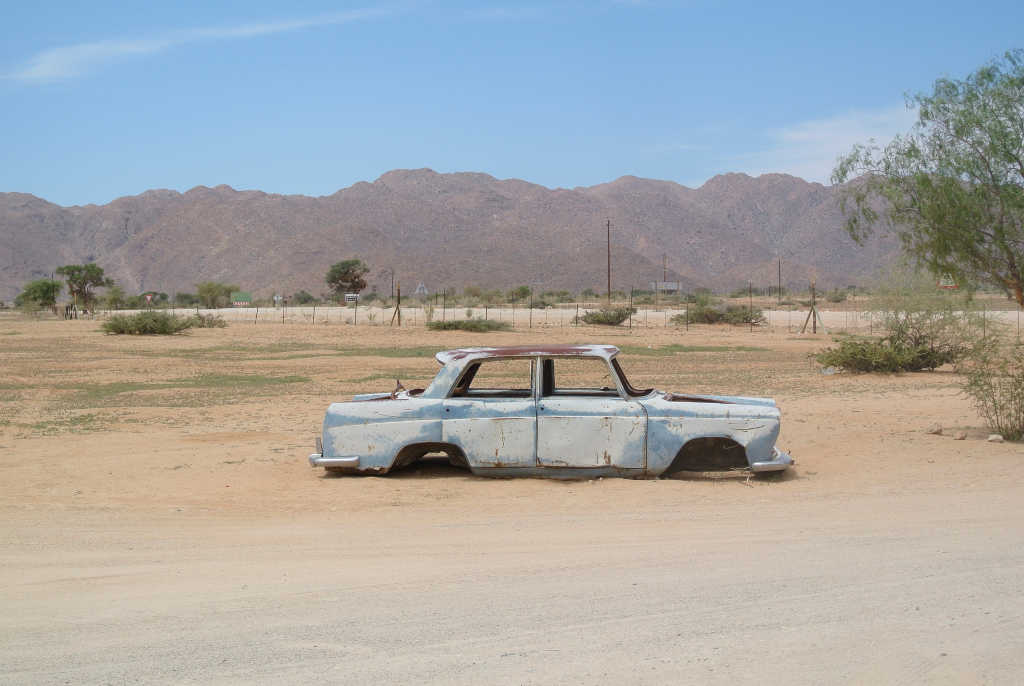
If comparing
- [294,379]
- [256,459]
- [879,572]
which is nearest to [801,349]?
[294,379]

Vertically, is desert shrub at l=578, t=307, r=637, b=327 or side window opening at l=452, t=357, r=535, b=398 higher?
desert shrub at l=578, t=307, r=637, b=327

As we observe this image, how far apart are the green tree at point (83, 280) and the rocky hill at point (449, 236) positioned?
32.4 meters

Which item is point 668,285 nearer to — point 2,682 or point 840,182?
point 840,182

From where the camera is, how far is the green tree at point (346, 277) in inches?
4050

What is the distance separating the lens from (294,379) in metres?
24.1

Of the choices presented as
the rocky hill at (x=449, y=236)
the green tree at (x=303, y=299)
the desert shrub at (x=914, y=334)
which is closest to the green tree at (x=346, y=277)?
the green tree at (x=303, y=299)

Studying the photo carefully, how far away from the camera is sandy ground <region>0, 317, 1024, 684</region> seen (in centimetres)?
494

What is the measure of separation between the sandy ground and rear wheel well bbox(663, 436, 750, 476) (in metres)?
0.21

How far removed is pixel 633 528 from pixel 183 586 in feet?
12.1

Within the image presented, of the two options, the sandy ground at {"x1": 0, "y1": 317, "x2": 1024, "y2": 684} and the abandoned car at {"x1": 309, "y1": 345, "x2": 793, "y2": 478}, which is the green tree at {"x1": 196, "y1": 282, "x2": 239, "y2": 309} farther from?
the abandoned car at {"x1": 309, "y1": 345, "x2": 793, "y2": 478}

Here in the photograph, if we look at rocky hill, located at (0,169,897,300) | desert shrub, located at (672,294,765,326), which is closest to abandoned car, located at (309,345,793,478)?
desert shrub, located at (672,294,765,326)

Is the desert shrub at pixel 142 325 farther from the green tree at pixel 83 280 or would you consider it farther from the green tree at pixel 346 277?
the green tree at pixel 346 277

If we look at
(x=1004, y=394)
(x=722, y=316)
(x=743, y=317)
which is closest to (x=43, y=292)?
(x=722, y=316)

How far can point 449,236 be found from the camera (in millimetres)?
131875
